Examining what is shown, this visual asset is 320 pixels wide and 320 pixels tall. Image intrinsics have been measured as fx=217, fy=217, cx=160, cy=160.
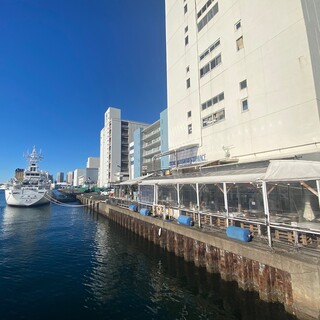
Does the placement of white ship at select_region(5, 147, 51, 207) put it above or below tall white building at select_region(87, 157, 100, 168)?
below

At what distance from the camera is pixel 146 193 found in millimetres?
25703

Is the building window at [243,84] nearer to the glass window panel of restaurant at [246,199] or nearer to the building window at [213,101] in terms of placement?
the building window at [213,101]

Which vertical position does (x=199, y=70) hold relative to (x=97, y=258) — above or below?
above

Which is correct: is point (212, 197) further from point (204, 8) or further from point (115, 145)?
point (115, 145)

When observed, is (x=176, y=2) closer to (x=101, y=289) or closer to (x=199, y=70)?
(x=199, y=70)

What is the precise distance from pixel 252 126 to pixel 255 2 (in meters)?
11.8

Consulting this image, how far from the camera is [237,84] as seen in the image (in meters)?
22.3

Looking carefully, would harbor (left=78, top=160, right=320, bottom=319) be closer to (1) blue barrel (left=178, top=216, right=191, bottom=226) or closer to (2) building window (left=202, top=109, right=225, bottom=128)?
(1) blue barrel (left=178, top=216, right=191, bottom=226)

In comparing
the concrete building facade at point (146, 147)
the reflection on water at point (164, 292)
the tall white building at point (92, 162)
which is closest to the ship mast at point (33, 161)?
the concrete building facade at point (146, 147)

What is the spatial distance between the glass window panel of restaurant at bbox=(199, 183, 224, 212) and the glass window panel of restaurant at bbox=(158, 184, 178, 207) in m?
3.15

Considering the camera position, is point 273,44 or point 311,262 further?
point 273,44

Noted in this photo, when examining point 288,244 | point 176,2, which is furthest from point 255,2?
point 288,244

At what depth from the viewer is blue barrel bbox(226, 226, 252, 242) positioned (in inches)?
431

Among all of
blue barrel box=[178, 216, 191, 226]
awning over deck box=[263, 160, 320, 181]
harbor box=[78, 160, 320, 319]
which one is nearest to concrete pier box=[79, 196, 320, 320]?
harbor box=[78, 160, 320, 319]
